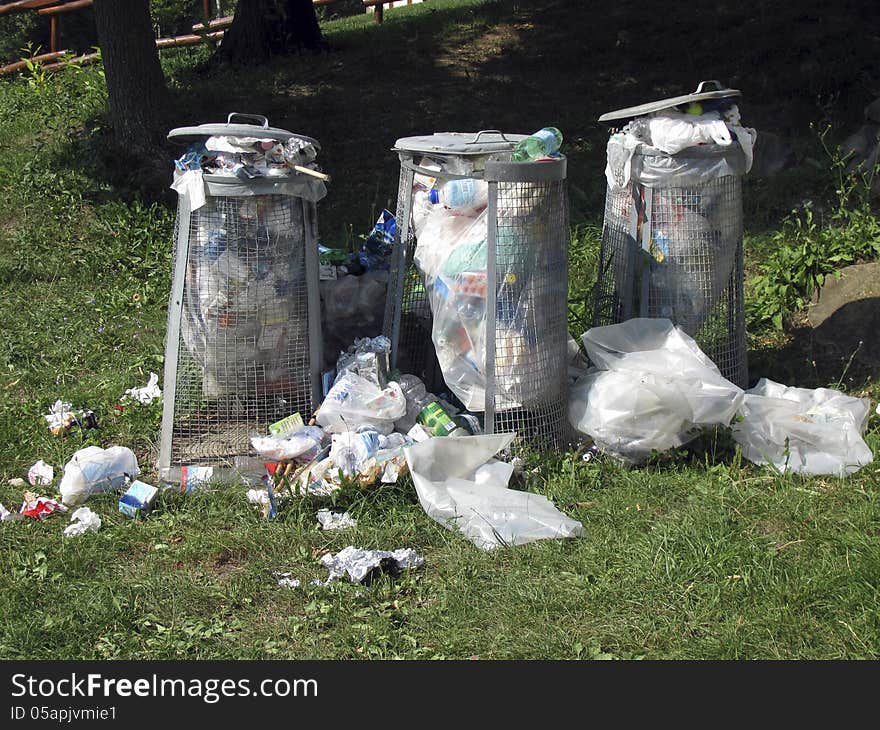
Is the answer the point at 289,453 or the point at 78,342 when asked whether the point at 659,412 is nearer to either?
the point at 289,453

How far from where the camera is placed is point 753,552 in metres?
3.18

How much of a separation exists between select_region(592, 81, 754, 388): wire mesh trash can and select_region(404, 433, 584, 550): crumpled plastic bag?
3.38ft

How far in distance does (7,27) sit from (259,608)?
77.3ft

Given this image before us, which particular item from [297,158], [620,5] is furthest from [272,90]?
[297,158]

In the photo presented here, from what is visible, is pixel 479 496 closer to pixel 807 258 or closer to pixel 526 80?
pixel 807 258

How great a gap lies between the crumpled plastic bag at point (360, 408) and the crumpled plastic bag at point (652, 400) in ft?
2.33

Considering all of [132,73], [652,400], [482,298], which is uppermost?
[132,73]

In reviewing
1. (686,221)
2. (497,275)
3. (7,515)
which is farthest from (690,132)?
(7,515)

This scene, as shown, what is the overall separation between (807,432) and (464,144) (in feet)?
5.73

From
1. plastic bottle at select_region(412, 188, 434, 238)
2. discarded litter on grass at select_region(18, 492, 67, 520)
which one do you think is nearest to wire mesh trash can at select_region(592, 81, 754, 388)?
plastic bottle at select_region(412, 188, 434, 238)

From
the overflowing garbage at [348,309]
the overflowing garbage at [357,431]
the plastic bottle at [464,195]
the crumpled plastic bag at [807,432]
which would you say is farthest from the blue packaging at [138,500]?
the crumpled plastic bag at [807,432]

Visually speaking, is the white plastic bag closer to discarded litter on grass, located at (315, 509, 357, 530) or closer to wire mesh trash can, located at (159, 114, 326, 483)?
wire mesh trash can, located at (159, 114, 326, 483)

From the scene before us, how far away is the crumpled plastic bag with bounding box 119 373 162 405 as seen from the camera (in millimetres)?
4637

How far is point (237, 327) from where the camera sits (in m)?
3.92
